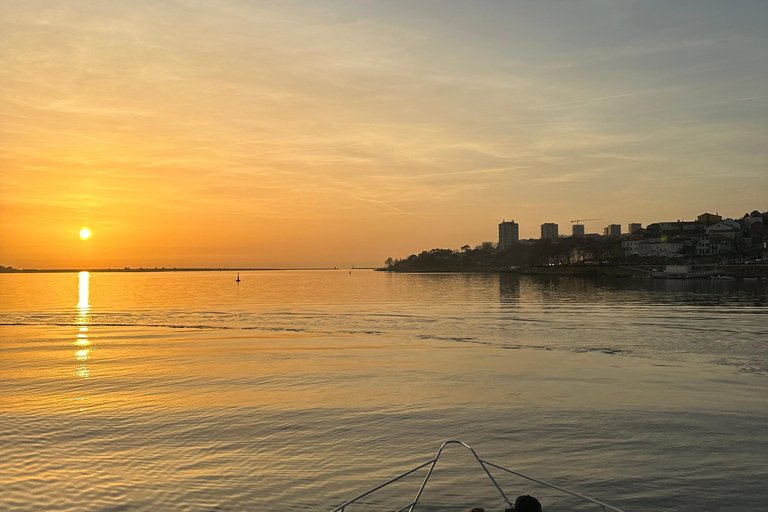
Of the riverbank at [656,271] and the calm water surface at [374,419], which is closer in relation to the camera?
the calm water surface at [374,419]

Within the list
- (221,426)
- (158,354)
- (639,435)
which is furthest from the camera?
(158,354)

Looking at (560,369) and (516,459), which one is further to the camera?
(560,369)

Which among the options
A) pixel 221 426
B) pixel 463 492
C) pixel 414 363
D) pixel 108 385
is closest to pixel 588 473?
pixel 463 492

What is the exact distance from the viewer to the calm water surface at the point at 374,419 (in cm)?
977

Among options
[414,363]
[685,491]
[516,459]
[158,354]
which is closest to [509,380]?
[414,363]

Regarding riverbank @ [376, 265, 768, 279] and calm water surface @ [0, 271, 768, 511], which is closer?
calm water surface @ [0, 271, 768, 511]

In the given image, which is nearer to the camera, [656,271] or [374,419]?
[374,419]

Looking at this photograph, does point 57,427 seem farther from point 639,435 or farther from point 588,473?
point 639,435

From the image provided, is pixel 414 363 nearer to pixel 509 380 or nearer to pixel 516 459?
pixel 509 380

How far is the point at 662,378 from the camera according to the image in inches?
772

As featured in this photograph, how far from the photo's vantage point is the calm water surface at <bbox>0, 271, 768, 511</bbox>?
32.0 feet

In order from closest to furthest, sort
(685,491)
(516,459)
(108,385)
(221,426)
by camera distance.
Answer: (685,491), (516,459), (221,426), (108,385)

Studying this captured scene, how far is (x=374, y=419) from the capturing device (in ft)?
47.4

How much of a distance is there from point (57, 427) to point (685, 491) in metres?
13.4
